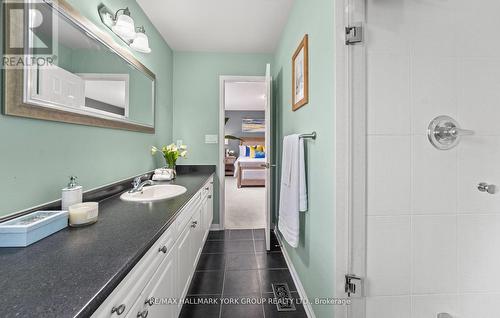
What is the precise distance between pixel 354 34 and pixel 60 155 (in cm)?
157

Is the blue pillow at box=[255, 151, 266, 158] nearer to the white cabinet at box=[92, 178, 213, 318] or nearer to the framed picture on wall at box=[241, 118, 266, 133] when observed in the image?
the framed picture on wall at box=[241, 118, 266, 133]

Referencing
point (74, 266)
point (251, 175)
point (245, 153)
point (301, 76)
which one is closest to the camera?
point (74, 266)

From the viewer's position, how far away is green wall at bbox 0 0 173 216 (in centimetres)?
88

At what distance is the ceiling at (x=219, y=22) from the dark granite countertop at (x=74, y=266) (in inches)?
76.7

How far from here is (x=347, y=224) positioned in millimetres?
1041

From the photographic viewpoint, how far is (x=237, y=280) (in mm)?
1909

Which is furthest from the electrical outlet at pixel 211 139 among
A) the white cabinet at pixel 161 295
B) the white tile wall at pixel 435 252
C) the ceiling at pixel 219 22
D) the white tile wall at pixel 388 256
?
the white tile wall at pixel 435 252

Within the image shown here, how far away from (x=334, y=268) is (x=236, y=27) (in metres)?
2.43

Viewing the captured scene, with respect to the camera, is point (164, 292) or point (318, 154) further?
point (318, 154)

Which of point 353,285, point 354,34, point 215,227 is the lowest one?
point 215,227

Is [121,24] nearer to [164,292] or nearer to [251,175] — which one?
[164,292]

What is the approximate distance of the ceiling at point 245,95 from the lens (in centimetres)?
498

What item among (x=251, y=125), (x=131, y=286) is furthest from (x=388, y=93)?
(x=251, y=125)

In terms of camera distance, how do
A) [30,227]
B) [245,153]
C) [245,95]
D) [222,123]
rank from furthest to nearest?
[245,153], [245,95], [222,123], [30,227]
